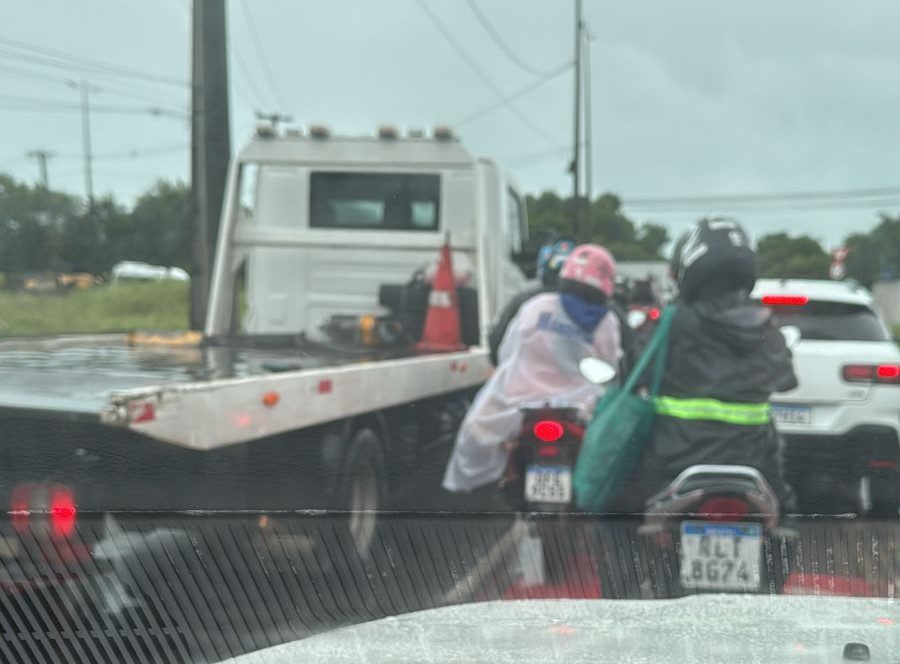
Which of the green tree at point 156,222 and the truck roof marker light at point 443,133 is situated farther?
the truck roof marker light at point 443,133

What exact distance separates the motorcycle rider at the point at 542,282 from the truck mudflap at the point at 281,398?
0.19 meters

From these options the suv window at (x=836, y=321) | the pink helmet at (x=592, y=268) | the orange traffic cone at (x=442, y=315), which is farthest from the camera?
the orange traffic cone at (x=442, y=315)

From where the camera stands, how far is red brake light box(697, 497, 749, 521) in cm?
363

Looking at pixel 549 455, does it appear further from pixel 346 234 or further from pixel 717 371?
pixel 346 234

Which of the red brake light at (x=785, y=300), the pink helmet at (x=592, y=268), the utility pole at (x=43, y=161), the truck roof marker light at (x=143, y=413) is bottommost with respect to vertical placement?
the truck roof marker light at (x=143, y=413)

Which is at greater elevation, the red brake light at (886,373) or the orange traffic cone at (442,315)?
the orange traffic cone at (442,315)

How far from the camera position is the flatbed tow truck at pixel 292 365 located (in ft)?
12.7

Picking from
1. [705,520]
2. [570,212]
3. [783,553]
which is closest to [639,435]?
[705,520]

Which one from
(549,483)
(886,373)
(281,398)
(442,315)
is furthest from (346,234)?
(886,373)

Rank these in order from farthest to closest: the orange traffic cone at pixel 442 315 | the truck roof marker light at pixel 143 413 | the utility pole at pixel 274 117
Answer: the orange traffic cone at pixel 442 315
the utility pole at pixel 274 117
the truck roof marker light at pixel 143 413

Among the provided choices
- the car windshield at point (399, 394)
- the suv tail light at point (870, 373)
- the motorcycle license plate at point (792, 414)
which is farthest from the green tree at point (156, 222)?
the suv tail light at point (870, 373)

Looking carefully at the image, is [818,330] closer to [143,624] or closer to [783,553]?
[783,553]

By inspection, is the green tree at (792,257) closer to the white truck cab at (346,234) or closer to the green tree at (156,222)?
the white truck cab at (346,234)

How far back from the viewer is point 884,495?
4.52 metres
